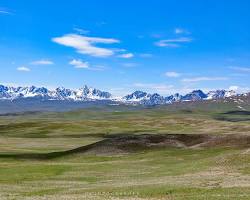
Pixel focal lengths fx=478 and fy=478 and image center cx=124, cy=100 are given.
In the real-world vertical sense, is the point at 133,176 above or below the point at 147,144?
below

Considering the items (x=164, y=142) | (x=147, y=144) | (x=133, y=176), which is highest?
(x=164, y=142)

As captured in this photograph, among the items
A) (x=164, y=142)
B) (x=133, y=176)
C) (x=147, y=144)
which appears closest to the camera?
(x=133, y=176)

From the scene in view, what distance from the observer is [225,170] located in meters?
61.3

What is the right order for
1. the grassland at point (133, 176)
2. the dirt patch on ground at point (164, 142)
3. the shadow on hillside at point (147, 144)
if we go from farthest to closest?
the dirt patch on ground at point (164, 142)
the shadow on hillside at point (147, 144)
the grassland at point (133, 176)

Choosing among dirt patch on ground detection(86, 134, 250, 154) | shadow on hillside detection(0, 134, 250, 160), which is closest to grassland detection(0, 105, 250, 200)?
shadow on hillside detection(0, 134, 250, 160)

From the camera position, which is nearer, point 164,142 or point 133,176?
point 133,176

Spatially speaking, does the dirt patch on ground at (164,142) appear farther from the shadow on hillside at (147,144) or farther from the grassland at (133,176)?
the grassland at (133,176)

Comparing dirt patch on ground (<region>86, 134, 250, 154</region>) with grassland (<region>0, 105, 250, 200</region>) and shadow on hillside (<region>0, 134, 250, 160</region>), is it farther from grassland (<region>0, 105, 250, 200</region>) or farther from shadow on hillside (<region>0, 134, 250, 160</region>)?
grassland (<region>0, 105, 250, 200</region>)

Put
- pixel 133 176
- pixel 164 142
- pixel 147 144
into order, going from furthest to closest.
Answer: pixel 164 142 < pixel 147 144 < pixel 133 176

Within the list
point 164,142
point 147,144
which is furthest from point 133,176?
point 164,142

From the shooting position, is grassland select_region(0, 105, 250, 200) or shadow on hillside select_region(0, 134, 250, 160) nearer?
grassland select_region(0, 105, 250, 200)

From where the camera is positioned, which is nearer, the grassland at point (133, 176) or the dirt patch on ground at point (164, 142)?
the grassland at point (133, 176)

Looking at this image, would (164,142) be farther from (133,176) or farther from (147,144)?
(133,176)

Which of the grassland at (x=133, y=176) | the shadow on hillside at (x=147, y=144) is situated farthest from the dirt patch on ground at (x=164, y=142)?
the grassland at (x=133, y=176)
